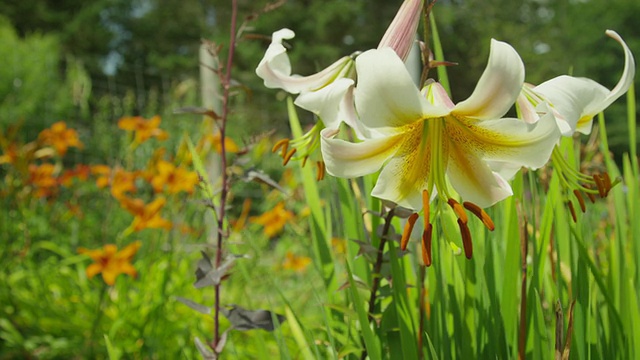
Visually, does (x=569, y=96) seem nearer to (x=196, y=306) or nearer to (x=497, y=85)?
(x=497, y=85)

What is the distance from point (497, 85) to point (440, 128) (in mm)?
109

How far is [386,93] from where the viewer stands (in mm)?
520

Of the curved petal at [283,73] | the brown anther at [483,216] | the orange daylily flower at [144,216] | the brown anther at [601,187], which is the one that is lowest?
the orange daylily flower at [144,216]

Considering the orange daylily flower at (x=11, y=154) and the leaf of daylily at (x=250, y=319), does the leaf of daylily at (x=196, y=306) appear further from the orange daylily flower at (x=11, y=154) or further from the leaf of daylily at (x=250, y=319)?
the orange daylily flower at (x=11, y=154)

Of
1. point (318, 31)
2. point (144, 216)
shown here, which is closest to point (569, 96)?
point (144, 216)

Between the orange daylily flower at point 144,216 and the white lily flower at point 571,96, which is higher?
the white lily flower at point 571,96

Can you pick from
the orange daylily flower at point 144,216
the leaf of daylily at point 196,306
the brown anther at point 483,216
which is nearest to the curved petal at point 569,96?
the brown anther at point 483,216

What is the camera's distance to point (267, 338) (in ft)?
6.68

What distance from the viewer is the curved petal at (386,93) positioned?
0.50m

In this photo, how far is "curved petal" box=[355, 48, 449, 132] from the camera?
50cm

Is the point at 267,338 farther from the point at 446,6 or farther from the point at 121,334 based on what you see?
the point at 446,6

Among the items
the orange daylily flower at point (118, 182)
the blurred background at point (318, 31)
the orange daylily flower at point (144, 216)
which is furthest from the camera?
the blurred background at point (318, 31)

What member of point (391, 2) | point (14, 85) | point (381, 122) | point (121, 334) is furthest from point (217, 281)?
point (391, 2)

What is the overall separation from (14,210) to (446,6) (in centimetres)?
1621
